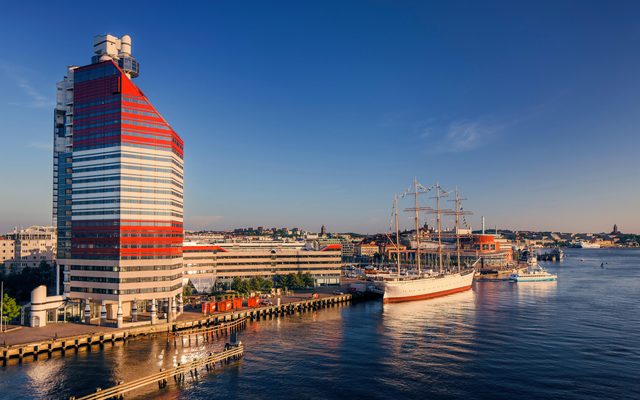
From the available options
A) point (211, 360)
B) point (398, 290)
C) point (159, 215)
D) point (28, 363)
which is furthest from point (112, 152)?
point (398, 290)

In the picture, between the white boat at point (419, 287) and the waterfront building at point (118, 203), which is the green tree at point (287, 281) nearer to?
the white boat at point (419, 287)

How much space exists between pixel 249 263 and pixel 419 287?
6260 centimetres

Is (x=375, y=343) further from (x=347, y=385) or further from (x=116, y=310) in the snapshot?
(x=116, y=310)

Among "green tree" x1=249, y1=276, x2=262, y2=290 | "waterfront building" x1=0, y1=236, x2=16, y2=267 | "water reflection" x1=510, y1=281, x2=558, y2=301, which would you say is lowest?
"water reflection" x1=510, y1=281, x2=558, y2=301

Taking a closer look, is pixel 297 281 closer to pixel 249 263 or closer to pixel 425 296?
pixel 249 263

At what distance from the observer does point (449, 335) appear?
90.5 m

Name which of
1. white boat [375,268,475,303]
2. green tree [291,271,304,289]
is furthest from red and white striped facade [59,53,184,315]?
white boat [375,268,475,303]

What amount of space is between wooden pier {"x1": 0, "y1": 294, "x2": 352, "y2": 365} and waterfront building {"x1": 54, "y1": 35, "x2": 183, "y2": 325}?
4298 millimetres

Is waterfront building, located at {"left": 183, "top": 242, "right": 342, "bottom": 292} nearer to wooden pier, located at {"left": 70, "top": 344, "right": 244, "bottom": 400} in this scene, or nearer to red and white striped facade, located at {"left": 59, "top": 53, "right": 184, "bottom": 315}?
red and white striped facade, located at {"left": 59, "top": 53, "right": 184, "bottom": 315}

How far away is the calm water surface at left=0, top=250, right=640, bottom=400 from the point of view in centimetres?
5906

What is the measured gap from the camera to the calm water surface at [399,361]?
59.1 meters

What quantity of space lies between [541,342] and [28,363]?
296 feet

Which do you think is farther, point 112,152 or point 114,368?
point 112,152

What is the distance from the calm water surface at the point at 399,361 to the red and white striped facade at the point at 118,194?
18.5 meters
